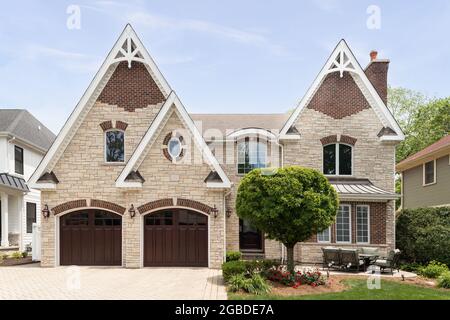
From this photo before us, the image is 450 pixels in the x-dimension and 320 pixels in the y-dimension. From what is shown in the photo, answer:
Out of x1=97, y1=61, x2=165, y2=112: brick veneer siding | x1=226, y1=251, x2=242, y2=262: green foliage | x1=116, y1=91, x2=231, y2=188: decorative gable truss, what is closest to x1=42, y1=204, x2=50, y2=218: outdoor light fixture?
x1=116, y1=91, x2=231, y2=188: decorative gable truss

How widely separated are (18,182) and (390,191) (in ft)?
70.8

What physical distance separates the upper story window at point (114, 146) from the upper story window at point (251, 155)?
602 centimetres

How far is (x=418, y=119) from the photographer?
115 feet

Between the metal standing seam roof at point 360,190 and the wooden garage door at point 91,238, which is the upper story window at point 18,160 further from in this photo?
the metal standing seam roof at point 360,190

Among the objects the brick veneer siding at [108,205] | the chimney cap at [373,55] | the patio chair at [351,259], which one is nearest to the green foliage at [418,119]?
the chimney cap at [373,55]

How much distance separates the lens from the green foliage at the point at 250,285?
1023cm

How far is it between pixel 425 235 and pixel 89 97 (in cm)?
1614

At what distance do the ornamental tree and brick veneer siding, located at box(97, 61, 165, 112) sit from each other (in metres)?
6.76

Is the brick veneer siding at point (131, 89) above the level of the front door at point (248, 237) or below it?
above

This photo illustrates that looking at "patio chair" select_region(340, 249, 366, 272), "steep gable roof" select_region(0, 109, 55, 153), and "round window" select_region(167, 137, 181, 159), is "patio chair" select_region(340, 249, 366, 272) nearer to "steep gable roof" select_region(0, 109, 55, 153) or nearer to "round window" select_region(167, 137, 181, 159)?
"round window" select_region(167, 137, 181, 159)

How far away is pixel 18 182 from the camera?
2125 cm

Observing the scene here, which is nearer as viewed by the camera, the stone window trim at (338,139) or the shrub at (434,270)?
the shrub at (434,270)

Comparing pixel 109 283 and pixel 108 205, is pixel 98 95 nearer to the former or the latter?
pixel 108 205
